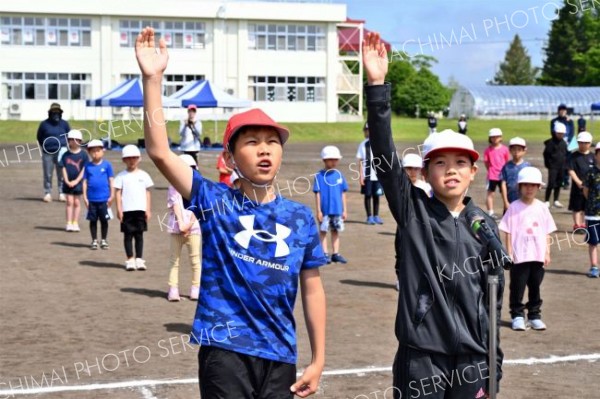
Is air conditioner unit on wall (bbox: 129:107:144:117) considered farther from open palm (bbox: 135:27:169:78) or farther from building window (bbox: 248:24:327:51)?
open palm (bbox: 135:27:169:78)

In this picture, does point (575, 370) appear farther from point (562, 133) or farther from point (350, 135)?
point (350, 135)

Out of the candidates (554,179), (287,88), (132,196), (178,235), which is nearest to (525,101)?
(287,88)

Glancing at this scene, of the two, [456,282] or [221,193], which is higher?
[221,193]

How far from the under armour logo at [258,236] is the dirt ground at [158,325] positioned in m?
3.60

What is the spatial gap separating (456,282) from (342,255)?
11.4m

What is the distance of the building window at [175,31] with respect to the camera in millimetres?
70375

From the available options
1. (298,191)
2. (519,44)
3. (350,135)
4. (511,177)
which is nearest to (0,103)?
(350,135)

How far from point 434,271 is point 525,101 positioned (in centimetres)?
8123

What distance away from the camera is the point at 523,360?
366 inches

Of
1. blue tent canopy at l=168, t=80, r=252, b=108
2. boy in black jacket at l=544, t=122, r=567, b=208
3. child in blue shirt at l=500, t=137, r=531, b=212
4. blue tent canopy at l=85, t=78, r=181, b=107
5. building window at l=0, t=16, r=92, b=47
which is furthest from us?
building window at l=0, t=16, r=92, b=47

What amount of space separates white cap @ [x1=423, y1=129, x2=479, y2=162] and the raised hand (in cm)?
46

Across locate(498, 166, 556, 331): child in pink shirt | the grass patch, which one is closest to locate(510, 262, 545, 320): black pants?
locate(498, 166, 556, 331): child in pink shirt

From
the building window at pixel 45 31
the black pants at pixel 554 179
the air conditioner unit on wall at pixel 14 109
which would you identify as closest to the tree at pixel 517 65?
the building window at pixel 45 31

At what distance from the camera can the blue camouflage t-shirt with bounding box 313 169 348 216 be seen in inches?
584
